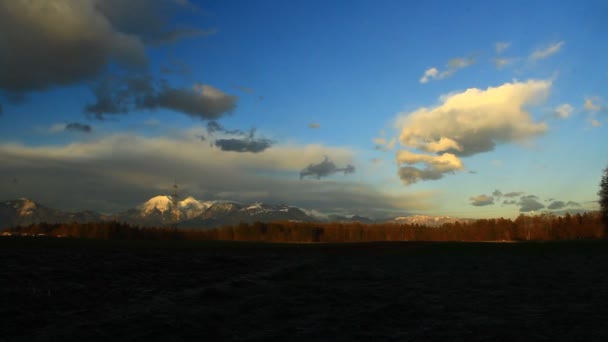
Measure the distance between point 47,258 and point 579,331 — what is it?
1440 inches

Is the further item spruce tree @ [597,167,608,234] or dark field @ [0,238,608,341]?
spruce tree @ [597,167,608,234]

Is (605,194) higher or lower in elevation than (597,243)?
higher

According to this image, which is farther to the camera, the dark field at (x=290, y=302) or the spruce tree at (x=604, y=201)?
the spruce tree at (x=604, y=201)

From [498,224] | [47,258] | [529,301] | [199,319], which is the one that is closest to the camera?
[199,319]

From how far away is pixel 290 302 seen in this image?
21.5 m

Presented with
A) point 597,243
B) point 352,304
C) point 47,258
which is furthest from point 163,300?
point 597,243

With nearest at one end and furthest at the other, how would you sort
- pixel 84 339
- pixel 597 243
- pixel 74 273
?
pixel 84 339, pixel 74 273, pixel 597 243

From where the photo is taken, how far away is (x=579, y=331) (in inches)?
555

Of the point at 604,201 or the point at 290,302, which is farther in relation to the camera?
the point at 604,201

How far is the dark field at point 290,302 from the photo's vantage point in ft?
48.9

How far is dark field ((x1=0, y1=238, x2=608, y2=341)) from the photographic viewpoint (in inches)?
587

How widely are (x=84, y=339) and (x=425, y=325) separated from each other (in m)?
11.1

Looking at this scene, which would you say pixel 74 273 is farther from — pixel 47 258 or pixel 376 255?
pixel 376 255

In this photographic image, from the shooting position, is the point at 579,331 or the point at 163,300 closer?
the point at 579,331
